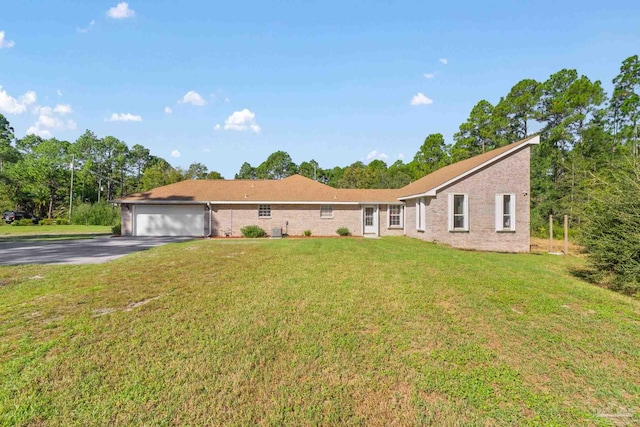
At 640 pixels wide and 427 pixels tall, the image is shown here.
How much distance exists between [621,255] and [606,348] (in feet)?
15.3

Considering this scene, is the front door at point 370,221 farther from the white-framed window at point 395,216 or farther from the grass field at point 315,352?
the grass field at point 315,352

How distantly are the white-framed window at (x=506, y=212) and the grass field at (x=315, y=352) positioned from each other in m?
8.65

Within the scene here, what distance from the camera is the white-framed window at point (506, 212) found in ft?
49.5

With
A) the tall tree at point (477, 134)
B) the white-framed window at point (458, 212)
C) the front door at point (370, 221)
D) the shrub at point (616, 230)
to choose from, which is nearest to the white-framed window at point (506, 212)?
the white-framed window at point (458, 212)

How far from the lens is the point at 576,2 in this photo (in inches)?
455

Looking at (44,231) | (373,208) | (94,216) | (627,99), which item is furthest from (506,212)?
(94,216)

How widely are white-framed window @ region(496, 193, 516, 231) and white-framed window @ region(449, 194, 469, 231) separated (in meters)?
1.59

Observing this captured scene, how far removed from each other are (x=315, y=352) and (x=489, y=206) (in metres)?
14.4

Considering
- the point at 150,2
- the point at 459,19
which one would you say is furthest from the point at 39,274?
the point at 459,19

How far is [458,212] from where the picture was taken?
15.2 metres

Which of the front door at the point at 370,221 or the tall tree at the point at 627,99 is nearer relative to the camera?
the front door at the point at 370,221

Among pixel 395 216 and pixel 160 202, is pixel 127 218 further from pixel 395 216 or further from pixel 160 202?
pixel 395 216

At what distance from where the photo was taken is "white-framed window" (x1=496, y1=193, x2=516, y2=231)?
15094mm

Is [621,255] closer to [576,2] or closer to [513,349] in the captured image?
[513,349]
